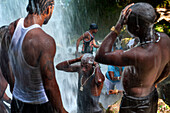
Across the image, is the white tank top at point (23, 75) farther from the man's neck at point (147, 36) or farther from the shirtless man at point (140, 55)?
the man's neck at point (147, 36)

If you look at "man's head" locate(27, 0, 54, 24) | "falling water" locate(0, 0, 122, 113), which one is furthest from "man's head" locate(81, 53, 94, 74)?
"falling water" locate(0, 0, 122, 113)

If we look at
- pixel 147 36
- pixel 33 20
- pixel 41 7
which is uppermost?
pixel 41 7

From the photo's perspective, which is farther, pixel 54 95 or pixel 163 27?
pixel 163 27

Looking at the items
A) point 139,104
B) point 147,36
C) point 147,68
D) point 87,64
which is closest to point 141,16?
point 147,36

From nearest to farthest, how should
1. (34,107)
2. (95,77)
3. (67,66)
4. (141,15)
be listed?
(141,15) < (34,107) < (95,77) < (67,66)

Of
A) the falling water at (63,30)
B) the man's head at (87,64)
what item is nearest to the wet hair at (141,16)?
the man's head at (87,64)

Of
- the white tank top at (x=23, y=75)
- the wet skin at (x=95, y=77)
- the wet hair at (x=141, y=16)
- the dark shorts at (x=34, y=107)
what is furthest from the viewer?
the wet skin at (x=95, y=77)

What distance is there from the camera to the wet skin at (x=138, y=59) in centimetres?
184

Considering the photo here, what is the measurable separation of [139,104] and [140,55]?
0.65m

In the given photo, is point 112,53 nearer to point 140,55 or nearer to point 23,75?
point 140,55

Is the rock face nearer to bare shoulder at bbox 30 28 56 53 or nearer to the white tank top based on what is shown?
the white tank top

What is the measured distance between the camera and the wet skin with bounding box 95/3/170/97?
184cm

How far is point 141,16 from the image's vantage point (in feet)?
5.98

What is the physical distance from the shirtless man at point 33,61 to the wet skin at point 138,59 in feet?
1.87
